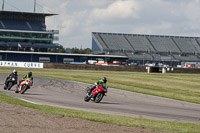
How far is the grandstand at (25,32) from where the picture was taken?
368 ft

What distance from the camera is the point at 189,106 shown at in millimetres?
21906

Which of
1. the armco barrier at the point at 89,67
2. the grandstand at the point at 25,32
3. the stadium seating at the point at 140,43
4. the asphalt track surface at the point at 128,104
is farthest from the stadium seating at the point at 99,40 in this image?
the asphalt track surface at the point at 128,104

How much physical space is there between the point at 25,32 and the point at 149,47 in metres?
45.8

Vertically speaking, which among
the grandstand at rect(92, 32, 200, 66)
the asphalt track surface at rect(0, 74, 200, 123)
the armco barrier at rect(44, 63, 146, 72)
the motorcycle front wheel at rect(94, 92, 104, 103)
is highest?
the grandstand at rect(92, 32, 200, 66)

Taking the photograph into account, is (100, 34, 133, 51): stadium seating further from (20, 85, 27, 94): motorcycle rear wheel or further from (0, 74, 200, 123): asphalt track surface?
(20, 85, 27, 94): motorcycle rear wheel

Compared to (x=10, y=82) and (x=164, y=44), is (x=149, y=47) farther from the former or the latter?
(x=10, y=82)

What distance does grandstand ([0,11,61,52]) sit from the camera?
112 meters

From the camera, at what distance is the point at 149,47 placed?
138 metres

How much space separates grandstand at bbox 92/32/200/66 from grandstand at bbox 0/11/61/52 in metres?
20.9

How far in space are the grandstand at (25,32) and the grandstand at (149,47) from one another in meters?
20.9

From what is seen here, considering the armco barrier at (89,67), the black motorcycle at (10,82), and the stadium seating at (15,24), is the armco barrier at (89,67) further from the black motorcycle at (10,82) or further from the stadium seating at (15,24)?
the stadium seating at (15,24)

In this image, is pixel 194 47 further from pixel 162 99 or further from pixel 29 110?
pixel 29 110

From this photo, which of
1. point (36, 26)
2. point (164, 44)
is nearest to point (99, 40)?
point (164, 44)

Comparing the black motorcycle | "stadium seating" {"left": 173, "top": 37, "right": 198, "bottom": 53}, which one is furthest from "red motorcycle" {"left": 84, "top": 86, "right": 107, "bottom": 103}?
"stadium seating" {"left": 173, "top": 37, "right": 198, "bottom": 53}
